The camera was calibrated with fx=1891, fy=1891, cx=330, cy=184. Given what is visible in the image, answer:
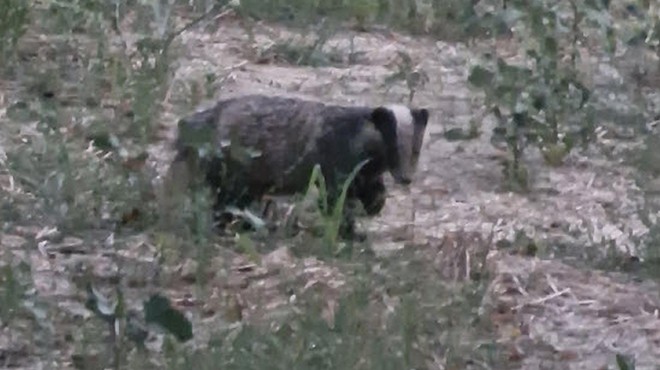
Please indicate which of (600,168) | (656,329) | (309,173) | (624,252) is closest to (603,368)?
(656,329)

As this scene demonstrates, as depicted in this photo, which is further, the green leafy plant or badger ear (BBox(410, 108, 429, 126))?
the green leafy plant

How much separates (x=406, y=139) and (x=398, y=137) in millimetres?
42

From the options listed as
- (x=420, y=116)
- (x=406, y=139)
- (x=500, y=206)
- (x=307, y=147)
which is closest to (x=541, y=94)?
(x=500, y=206)

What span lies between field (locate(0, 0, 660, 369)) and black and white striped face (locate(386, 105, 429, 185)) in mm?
182

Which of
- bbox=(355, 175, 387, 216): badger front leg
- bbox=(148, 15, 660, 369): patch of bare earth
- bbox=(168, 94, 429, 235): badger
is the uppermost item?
bbox=(168, 94, 429, 235): badger

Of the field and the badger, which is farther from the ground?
the badger

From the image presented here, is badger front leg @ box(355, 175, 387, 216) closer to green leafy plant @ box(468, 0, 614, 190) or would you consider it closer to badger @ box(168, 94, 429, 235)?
badger @ box(168, 94, 429, 235)

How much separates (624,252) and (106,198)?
5.54 feet

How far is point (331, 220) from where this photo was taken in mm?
5875

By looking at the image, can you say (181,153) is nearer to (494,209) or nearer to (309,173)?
(309,173)

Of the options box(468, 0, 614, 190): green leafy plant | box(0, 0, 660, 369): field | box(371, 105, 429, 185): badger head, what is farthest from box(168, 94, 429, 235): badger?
box(468, 0, 614, 190): green leafy plant

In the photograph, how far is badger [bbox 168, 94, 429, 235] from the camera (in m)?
6.23

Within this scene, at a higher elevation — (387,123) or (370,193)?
(387,123)

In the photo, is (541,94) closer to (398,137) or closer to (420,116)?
(420,116)
